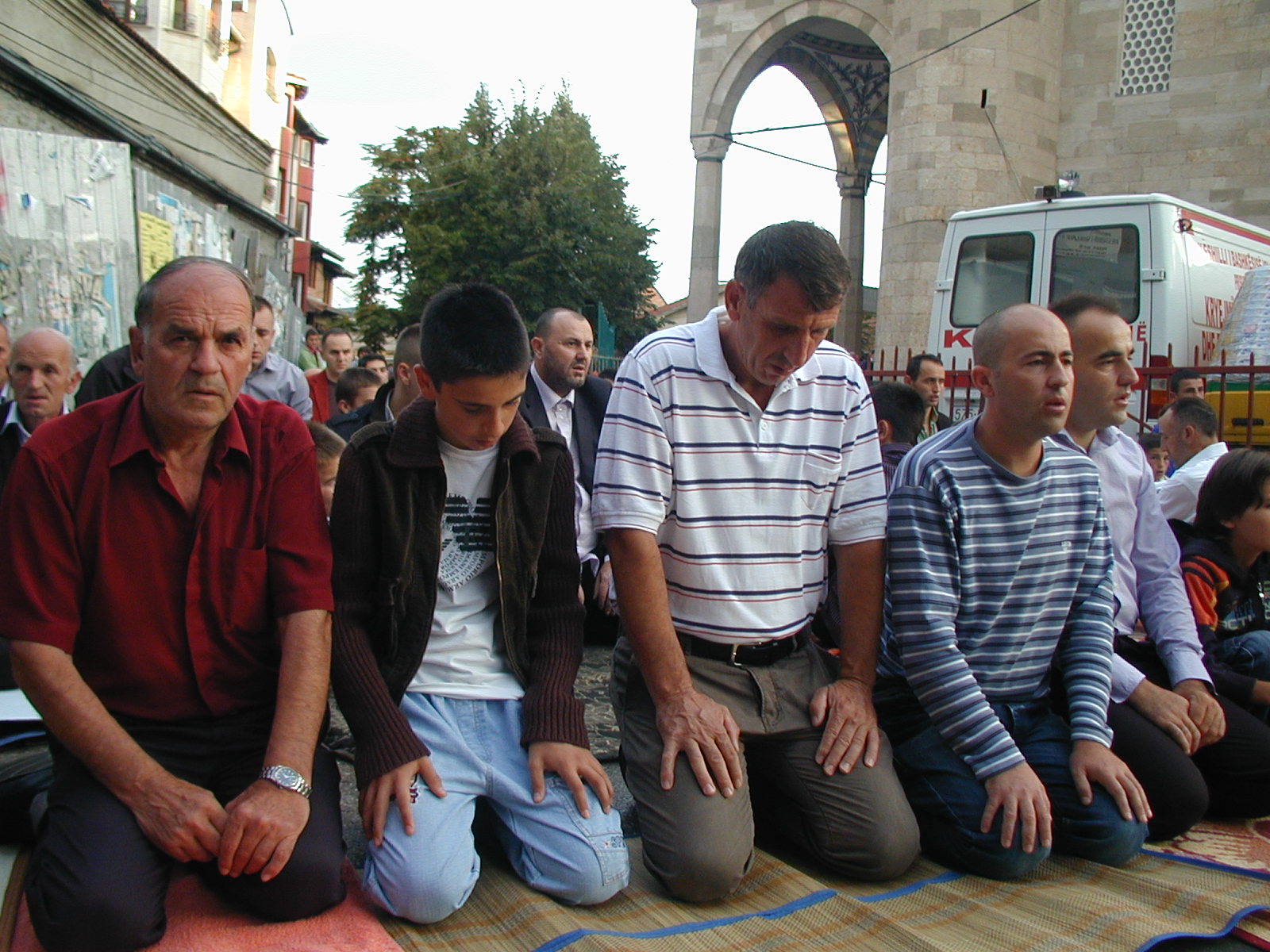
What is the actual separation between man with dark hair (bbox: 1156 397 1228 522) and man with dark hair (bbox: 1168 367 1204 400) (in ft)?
3.88

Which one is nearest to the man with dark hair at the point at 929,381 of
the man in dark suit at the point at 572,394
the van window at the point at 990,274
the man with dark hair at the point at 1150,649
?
the van window at the point at 990,274

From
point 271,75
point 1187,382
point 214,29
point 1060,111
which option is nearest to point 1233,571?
point 1187,382

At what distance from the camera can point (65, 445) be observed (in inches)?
97.3

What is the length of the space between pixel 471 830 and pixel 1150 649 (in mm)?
2378

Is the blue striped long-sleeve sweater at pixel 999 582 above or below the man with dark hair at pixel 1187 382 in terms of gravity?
below

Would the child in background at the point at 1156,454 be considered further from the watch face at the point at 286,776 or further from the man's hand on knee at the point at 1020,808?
the watch face at the point at 286,776

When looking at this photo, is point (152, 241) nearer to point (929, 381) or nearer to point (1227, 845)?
point (929, 381)

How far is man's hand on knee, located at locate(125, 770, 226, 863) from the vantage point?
7.54 feet

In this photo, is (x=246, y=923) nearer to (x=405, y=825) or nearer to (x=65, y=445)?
(x=405, y=825)

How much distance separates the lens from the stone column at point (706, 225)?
20.4 meters

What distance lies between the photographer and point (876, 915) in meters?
2.63

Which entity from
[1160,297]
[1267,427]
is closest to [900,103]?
[1160,297]

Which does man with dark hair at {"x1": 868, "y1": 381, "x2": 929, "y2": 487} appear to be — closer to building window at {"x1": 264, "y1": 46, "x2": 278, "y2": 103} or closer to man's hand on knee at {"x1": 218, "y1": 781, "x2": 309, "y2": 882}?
man's hand on knee at {"x1": 218, "y1": 781, "x2": 309, "y2": 882}

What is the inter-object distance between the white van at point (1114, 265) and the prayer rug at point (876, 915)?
20.7 feet
